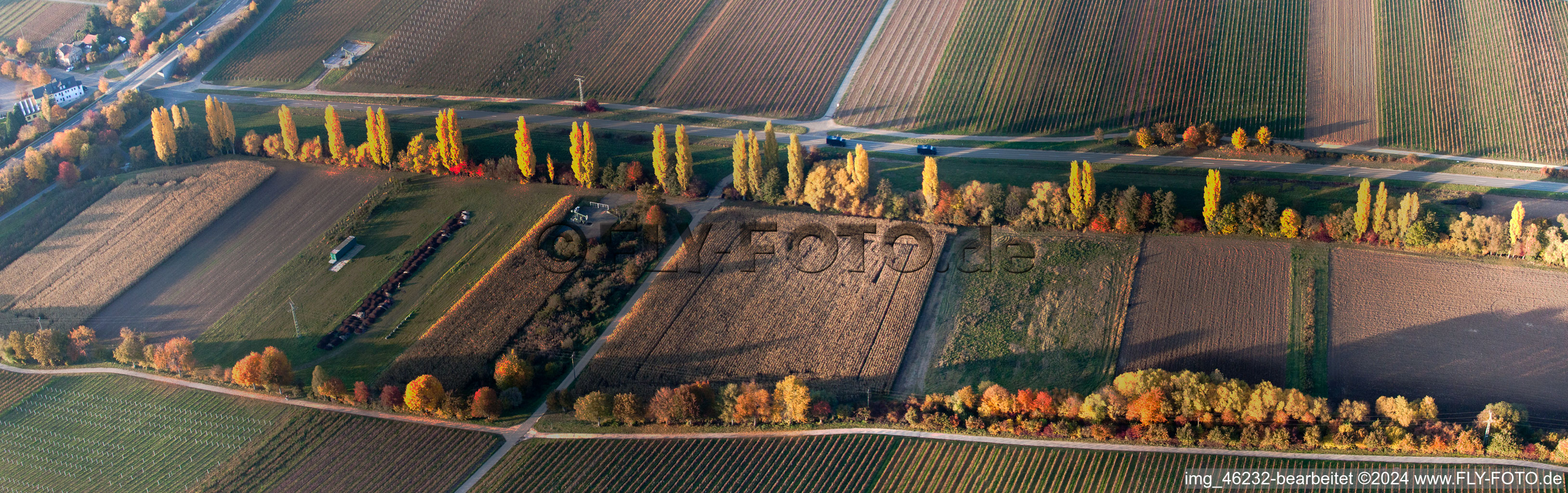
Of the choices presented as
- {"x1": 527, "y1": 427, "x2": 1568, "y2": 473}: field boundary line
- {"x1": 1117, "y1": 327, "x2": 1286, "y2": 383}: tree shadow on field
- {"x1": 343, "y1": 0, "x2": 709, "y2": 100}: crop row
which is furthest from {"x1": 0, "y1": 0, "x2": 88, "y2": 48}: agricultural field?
{"x1": 1117, "y1": 327, "x2": 1286, "y2": 383}: tree shadow on field

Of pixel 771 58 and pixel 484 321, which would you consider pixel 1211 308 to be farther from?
pixel 771 58

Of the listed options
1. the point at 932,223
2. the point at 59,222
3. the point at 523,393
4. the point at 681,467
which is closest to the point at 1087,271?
the point at 932,223

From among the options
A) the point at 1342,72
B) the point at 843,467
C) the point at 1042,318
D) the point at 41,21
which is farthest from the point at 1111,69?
the point at 41,21

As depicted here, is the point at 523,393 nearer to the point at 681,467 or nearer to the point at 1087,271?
the point at 681,467

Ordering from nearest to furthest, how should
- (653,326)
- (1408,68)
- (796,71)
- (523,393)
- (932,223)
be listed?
(523,393)
(653,326)
(932,223)
(1408,68)
(796,71)

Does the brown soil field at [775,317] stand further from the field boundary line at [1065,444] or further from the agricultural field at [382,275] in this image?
the agricultural field at [382,275]

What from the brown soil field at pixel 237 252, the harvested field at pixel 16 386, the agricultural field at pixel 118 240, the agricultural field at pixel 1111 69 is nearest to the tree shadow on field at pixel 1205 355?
the agricultural field at pixel 1111 69
